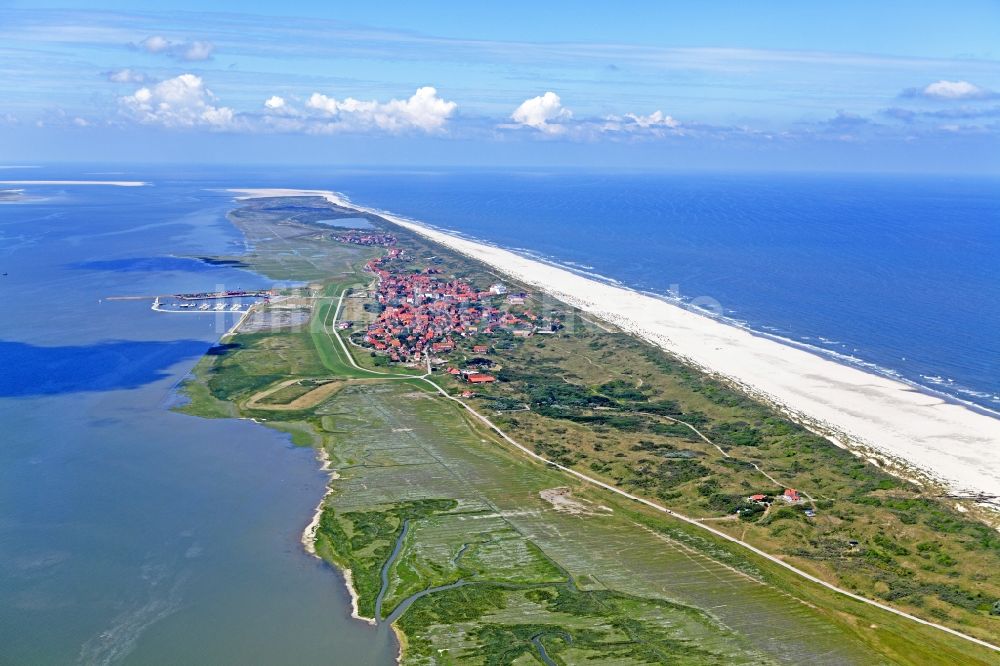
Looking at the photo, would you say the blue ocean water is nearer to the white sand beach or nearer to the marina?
the white sand beach

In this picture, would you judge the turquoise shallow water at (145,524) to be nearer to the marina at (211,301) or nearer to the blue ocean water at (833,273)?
the marina at (211,301)

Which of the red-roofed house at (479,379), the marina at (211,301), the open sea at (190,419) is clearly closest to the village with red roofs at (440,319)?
the red-roofed house at (479,379)

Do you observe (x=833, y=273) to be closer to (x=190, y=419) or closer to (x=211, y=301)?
(x=211, y=301)

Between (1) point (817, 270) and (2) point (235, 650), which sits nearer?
(2) point (235, 650)

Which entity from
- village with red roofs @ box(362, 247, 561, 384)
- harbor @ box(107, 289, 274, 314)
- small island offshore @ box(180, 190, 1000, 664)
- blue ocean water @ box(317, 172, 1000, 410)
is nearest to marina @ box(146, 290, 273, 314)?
harbor @ box(107, 289, 274, 314)

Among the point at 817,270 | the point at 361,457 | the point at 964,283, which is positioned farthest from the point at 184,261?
the point at 964,283

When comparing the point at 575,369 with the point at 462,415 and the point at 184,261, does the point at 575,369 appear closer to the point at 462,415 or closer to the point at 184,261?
the point at 462,415
